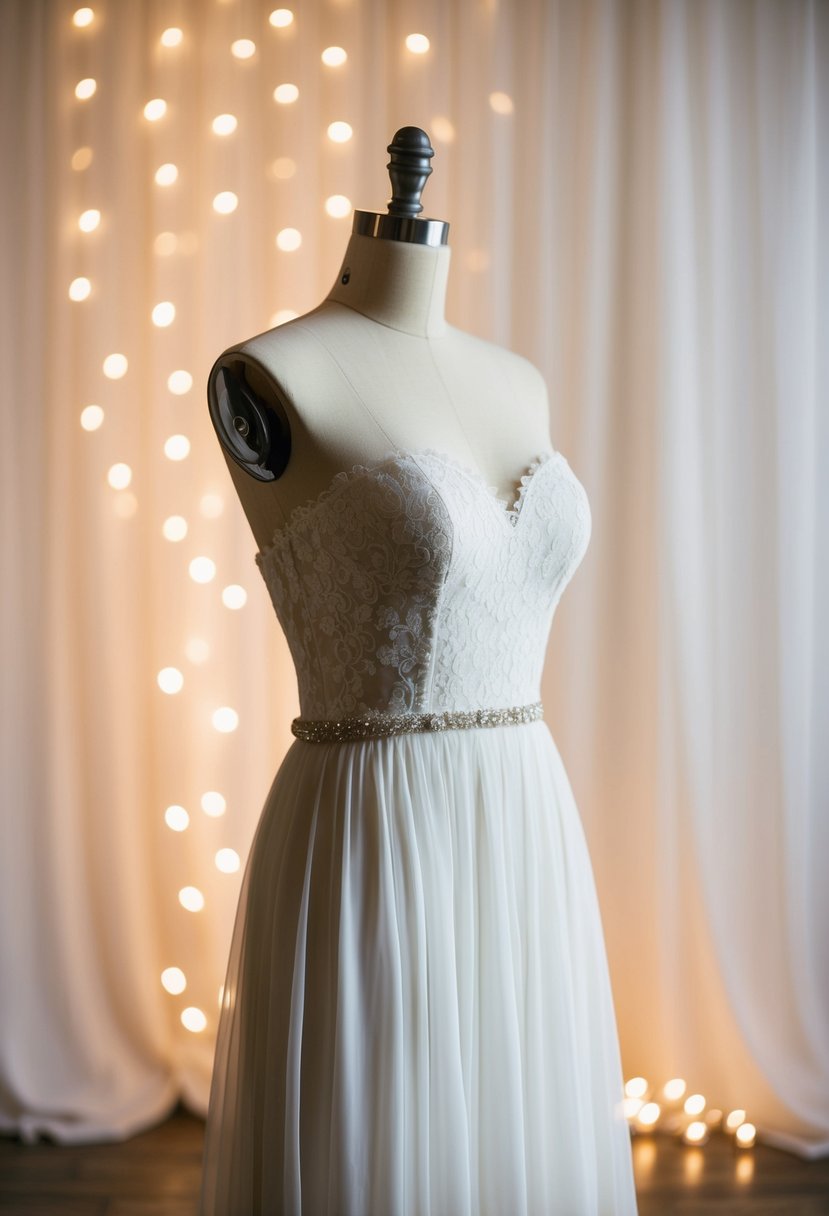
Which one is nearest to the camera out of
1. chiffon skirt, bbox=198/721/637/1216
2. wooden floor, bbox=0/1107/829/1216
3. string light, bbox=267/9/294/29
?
chiffon skirt, bbox=198/721/637/1216

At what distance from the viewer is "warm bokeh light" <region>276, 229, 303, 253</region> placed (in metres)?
2.23

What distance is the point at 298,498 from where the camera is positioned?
1.31 meters

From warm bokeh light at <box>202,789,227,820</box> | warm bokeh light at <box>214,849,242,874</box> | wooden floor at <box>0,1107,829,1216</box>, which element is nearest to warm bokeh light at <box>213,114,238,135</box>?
warm bokeh light at <box>202,789,227,820</box>

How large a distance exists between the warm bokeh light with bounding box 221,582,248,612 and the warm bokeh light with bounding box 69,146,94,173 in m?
0.92

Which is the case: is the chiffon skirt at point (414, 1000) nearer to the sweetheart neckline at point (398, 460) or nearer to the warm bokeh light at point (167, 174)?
the sweetheart neckline at point (398, 460)

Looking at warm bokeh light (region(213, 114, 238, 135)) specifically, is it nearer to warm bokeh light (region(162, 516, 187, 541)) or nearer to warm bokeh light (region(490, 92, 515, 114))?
warm bokeh light (region(490, 92, 515, 114))

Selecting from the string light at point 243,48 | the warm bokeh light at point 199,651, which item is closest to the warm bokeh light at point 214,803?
the warm bokeh light at point 199,651

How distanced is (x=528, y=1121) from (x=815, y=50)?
2098 millimetres

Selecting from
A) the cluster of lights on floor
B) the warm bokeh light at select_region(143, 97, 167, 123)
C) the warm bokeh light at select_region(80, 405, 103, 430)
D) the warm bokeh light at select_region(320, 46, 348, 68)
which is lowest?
the cluster of lights on floor

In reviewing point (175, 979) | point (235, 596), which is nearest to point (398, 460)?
point (235, 596)

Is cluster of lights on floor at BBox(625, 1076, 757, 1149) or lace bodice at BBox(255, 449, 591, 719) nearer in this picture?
lace bodice at BBox(255, 449, 591, 719)

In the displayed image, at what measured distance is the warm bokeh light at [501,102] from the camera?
2213mm

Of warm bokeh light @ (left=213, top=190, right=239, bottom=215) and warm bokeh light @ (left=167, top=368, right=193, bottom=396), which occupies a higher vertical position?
warm bokeh light @ (left=213, top=190, right=239, bottom=215)

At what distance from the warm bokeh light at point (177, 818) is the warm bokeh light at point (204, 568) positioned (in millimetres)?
489
